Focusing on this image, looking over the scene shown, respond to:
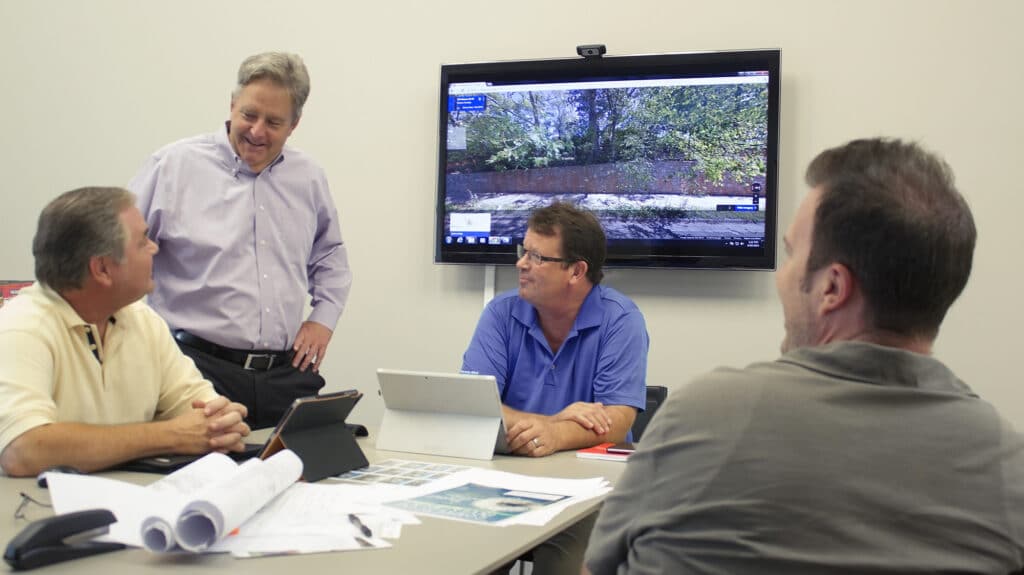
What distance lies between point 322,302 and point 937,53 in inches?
94.1

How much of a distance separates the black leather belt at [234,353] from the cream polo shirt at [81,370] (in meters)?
0.47

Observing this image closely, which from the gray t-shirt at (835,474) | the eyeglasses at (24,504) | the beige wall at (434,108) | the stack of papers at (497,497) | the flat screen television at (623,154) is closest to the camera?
the gray t-shirt at (835,474)

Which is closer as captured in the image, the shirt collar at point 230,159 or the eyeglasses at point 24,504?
the eyeglasses at point 24,504

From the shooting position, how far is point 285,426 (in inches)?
78.0

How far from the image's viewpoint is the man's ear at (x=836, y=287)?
1.17 meters

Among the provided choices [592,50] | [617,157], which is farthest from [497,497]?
[592,50]

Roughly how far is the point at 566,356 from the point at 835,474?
6.11ft

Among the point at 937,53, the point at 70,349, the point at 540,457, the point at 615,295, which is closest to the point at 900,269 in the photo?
the point at 540,457

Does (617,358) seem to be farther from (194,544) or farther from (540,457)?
(194,544)

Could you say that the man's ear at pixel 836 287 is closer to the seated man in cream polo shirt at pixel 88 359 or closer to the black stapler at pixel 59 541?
the black stapler at pixel 59 541

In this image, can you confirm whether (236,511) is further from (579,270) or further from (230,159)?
(230,159)

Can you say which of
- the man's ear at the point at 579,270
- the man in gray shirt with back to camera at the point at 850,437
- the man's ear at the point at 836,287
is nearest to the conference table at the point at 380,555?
the man in gray shirt with back to camera at the point at 850,437

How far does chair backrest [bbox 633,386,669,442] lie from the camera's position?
302 centimetres

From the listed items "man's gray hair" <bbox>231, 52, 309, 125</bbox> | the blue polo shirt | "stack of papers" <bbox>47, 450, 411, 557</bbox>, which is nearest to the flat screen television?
the blue polo shirt
